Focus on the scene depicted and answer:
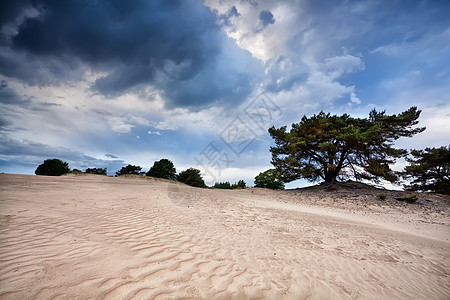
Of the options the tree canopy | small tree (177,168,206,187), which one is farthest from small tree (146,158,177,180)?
the tree canopy

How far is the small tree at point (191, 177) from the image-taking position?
3850 centimetres

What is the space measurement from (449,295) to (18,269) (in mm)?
7551

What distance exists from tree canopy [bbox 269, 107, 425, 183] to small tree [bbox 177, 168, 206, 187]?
810 inches

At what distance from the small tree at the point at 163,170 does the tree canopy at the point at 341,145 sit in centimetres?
2303

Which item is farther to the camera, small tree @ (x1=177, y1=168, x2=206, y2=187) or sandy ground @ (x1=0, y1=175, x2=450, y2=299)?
small tree @ (x1=177, y1=168, x2=206, y2=187)

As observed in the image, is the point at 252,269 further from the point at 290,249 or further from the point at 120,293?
the point at 120,293

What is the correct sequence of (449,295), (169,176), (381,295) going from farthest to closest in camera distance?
(169,176), (449,295), (381,295)

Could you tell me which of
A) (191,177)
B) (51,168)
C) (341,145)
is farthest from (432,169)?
(51,168)

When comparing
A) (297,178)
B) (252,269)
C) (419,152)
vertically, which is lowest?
(252,269)

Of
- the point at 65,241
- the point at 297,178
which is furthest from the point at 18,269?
the point at 297,178

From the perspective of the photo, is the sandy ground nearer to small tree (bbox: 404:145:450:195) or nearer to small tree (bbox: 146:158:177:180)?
small tree (bbox: 404:145:450:195)

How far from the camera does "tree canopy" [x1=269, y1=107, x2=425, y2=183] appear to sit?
727 inches

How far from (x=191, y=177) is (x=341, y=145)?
Result: 93.7 ft

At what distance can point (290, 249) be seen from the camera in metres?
4.43
